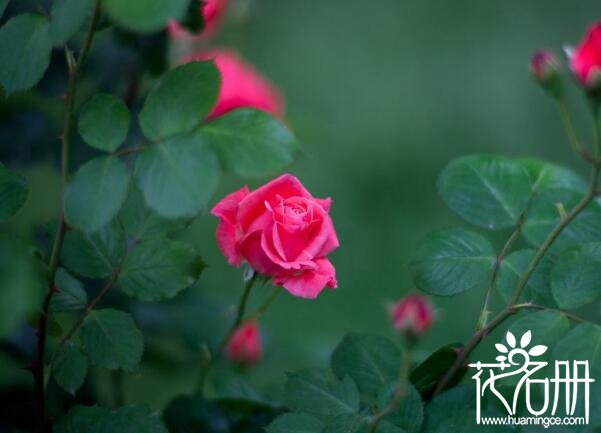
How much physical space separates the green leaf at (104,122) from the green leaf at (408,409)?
28 cm

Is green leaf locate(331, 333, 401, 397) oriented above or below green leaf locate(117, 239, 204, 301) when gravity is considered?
below

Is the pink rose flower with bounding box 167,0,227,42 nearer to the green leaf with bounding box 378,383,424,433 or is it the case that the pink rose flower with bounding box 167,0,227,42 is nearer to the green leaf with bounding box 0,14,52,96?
the green leaf with bounding box 0,14,52,96

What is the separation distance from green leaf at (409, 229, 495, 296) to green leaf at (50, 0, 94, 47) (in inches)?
12.8

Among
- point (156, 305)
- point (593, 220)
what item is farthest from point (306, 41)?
point (593, 220)

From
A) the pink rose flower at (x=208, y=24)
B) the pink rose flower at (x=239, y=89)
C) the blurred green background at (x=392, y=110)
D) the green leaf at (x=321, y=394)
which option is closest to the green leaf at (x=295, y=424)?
the green leaf at (x=321, y=394)

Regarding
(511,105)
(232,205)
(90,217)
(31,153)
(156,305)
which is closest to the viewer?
(90,217)

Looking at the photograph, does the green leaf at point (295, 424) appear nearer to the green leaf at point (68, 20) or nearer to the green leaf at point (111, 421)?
the green leaf at point (111, 421)

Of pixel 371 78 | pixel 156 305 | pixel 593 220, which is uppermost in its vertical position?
pixel 593 220

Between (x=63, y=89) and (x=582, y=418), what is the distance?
1.99ft

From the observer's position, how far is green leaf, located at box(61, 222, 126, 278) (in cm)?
82

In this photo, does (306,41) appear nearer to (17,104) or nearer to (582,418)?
(17,104)

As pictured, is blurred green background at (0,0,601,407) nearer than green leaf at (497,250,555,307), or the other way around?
green leaf at (497,250,555,307)

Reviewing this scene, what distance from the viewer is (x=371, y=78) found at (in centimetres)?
314

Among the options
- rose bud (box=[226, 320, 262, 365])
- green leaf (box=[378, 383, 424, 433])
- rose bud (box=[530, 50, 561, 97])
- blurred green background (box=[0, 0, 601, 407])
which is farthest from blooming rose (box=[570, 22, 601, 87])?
blurred green background (box=[0, 0, 601, 407])
